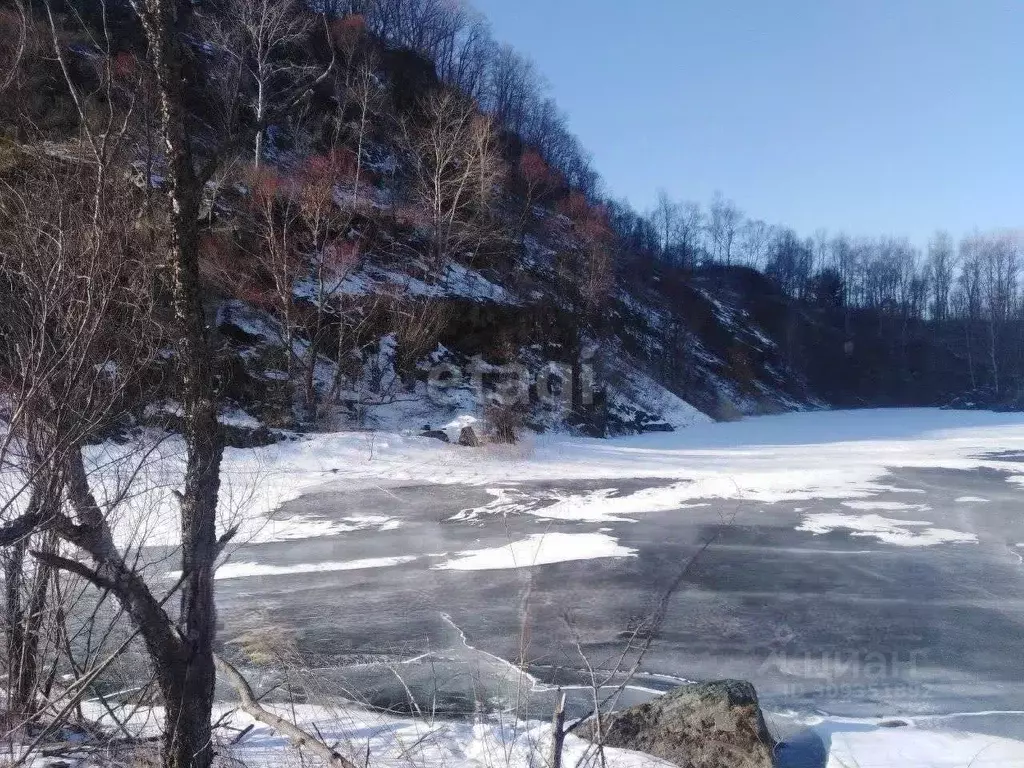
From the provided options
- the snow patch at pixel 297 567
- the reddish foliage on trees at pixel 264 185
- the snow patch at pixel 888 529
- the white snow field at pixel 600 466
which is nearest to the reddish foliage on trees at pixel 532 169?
the white snow field at pixel 600 466

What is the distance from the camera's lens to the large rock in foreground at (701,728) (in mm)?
4203

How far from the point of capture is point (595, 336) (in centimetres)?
3375

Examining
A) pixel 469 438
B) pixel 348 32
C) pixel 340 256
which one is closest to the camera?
pixel 469 438

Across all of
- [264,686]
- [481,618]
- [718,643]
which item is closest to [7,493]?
[264,686]

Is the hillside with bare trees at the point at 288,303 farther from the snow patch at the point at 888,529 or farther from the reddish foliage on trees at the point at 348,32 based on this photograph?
the snow patch at the point at 888,529

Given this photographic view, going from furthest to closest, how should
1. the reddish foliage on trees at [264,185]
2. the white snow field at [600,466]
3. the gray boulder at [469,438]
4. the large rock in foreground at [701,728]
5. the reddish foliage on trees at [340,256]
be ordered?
the reddish foliage on trees at [340,256]
the reddish foliage on trees at [264,185]
the gray boulder at [469,438]
the white snow field at [600,466]
the large rock in foreground at [701,728]

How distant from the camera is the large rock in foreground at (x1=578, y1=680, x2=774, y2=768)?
420cm

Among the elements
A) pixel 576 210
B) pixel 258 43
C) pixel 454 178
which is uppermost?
pixel 258 43

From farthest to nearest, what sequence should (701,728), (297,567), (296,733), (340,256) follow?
(340,256) → (297,567) → (701,728) → (296,733)

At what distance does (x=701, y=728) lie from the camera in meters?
4.34

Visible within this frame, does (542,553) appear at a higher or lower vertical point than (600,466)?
lower

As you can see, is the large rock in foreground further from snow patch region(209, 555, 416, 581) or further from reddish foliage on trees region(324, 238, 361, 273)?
reddish foliage on trees region(324, 238, 361, 273)

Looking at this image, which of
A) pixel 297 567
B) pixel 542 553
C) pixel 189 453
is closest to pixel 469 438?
pixel 542 553

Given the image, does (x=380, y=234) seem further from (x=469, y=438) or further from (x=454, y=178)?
(x=469, y=438)
